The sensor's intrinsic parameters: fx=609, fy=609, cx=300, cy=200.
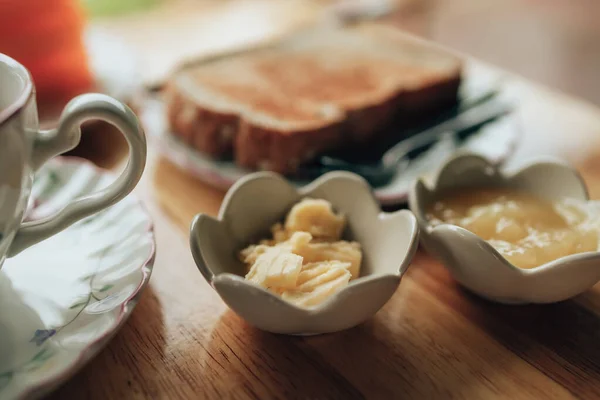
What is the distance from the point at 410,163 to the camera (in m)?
0.92

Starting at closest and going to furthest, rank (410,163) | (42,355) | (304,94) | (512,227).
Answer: (42,355)
(512,227)
(410,163)
(304,94)

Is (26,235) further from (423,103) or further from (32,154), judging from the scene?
(423,103)

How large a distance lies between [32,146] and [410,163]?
550mm

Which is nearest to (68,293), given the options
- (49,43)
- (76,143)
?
(76,143)

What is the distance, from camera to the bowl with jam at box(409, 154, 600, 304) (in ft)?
1.95

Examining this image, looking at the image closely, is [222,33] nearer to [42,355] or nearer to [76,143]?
[76,143]

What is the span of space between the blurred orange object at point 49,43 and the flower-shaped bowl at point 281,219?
0.51 meters

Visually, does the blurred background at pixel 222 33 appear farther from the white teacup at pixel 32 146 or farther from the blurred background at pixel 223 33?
the white teacup at pixel 32 146

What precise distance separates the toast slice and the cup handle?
0.34 meters

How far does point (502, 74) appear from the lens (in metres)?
1.21

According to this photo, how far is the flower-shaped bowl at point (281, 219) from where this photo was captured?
55 cm

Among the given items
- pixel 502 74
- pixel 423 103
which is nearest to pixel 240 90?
pixel 423 103

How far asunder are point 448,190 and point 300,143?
0.24m

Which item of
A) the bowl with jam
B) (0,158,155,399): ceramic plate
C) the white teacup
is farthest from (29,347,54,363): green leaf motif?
the bowl with jam
